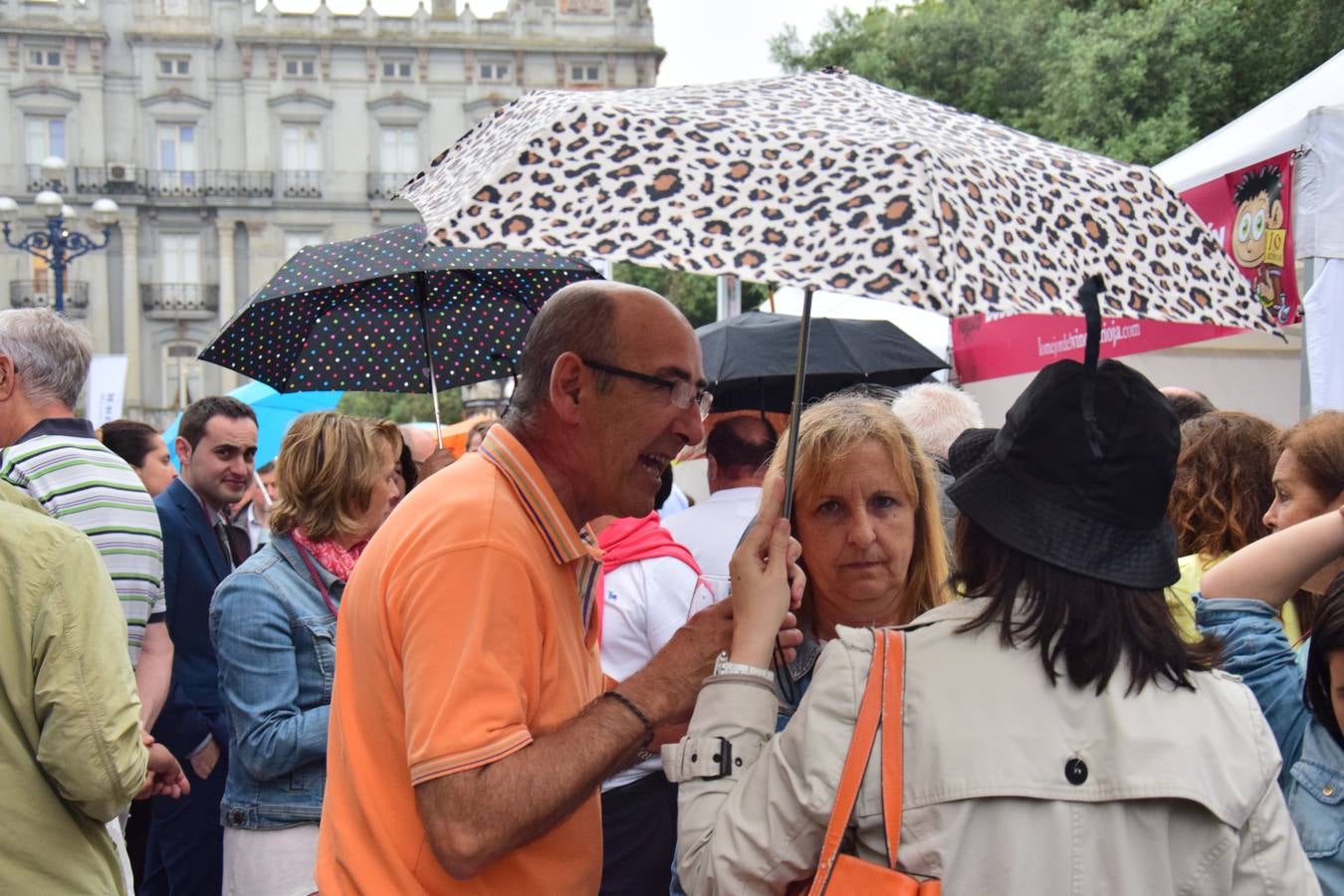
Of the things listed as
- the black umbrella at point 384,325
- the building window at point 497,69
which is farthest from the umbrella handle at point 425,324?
the building window at point 497,69

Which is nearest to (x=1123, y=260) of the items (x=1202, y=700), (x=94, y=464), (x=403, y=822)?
(x=1202, y=700)

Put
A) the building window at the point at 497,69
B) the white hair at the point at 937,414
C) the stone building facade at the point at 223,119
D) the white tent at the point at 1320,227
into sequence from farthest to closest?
1. the building window at the point at 497,69
2. the stone building facade at the point at 223,119
3. the white hair at the point at 937,414
4. the white tent at the point at 1320,227

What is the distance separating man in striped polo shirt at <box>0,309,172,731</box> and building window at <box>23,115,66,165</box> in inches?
2223

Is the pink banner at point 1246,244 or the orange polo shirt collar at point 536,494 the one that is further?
the pink banner at point 1246,244

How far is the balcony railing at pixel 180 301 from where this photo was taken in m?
55.0

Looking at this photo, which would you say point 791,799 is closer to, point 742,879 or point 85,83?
point 742,879

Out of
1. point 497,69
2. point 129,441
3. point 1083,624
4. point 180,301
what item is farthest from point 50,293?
point 1083,624

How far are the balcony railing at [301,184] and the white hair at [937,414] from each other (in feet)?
180

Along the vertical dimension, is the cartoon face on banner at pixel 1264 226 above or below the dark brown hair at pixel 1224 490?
above

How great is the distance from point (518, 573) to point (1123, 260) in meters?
1.31

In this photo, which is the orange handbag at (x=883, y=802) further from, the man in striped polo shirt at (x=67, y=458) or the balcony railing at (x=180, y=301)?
the balcony railing at (x=180, y=301)

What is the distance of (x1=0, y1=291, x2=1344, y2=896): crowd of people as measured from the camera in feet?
6.27

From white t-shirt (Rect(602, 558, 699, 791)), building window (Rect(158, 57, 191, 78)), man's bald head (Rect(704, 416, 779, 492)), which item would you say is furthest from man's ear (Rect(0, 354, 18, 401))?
building window (Rect(158, 57, 191, 78))

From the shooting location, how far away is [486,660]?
79.4 inches
